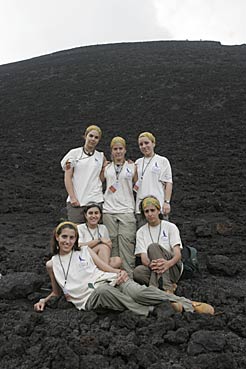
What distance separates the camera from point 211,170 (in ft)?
45.5

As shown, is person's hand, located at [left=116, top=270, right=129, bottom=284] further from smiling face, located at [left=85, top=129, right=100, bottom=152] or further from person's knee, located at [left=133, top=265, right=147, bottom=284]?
Result: smiling face, located at [left=85, top=129, right=100, bottom=152]

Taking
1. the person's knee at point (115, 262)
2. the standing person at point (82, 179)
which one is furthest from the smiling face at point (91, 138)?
the person's knee at point (115, 262)

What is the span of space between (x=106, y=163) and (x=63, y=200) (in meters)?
5.98

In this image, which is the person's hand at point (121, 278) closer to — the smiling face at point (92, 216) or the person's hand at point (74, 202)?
the smiling face at point (92, 216)

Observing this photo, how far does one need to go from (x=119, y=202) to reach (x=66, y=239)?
1.16 meters

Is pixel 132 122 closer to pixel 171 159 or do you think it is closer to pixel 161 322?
pixel 171 159

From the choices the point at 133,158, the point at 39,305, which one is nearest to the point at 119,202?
the point at 39,305

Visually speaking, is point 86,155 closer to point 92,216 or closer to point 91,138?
point 91,138

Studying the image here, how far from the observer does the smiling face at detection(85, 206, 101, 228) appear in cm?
522

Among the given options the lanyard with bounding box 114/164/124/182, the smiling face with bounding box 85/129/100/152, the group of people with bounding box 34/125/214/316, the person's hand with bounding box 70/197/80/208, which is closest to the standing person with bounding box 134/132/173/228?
the group of people with bounding box 34/125/214/316

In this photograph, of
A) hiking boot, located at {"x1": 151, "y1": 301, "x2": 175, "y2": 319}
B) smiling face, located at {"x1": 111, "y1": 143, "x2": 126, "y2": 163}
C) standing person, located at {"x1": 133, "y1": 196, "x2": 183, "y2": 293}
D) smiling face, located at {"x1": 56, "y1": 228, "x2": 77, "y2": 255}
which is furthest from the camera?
smiling face, located at {"x1": 111, "y1": 143, "x2": 126, "y2": 163}

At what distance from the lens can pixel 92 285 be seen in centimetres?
450

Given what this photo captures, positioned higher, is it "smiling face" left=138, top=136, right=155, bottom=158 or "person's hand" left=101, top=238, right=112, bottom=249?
"smiling face" left=138, top=136, right=155, bottom=158

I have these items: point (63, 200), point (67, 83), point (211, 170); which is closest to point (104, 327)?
point (63, 200)
